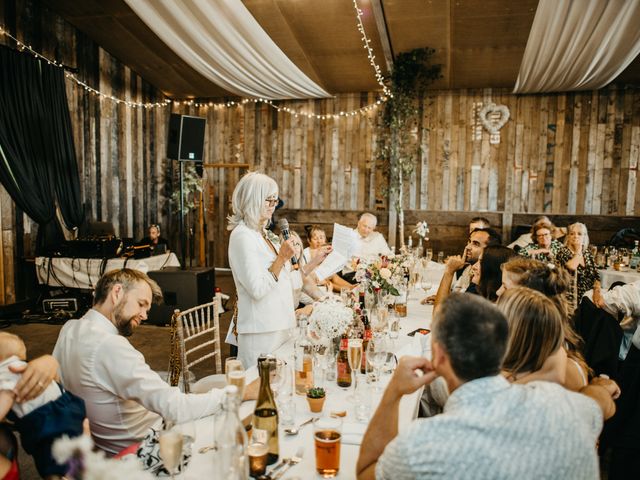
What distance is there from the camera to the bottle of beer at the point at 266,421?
138 centimetres

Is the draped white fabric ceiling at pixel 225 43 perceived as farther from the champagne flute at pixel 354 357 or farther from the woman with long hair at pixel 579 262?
the champagne flute at pixel 354 357

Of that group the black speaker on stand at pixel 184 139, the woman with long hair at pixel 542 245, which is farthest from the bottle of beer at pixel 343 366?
the black speaker on stand at pixel 184 139

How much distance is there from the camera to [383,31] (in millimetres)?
6539

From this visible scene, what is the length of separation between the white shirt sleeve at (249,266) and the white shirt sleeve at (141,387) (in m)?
0.75

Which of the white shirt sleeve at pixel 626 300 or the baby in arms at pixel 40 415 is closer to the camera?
the baby in arms at pixel 40 415

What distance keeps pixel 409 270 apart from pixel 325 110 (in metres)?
5.54

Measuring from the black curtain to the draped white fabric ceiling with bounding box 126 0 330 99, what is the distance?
1.93 metres

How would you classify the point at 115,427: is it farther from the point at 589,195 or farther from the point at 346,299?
the point at 589,195

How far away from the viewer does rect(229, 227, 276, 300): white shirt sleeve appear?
7.82 ft

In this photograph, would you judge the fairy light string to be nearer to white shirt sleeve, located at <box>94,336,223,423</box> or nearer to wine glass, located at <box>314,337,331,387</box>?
wine glass, located at <box>314,337,331,387</box>

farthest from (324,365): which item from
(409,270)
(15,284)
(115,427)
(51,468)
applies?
(15,284)

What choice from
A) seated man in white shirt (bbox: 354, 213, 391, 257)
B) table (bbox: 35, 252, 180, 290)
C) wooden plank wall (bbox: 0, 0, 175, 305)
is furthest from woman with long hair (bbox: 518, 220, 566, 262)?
wooden plank wall (bbox: 0, 0, 175, 305)

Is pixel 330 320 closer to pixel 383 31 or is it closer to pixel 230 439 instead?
pixel 230 439

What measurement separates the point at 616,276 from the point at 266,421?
16.2 feet
